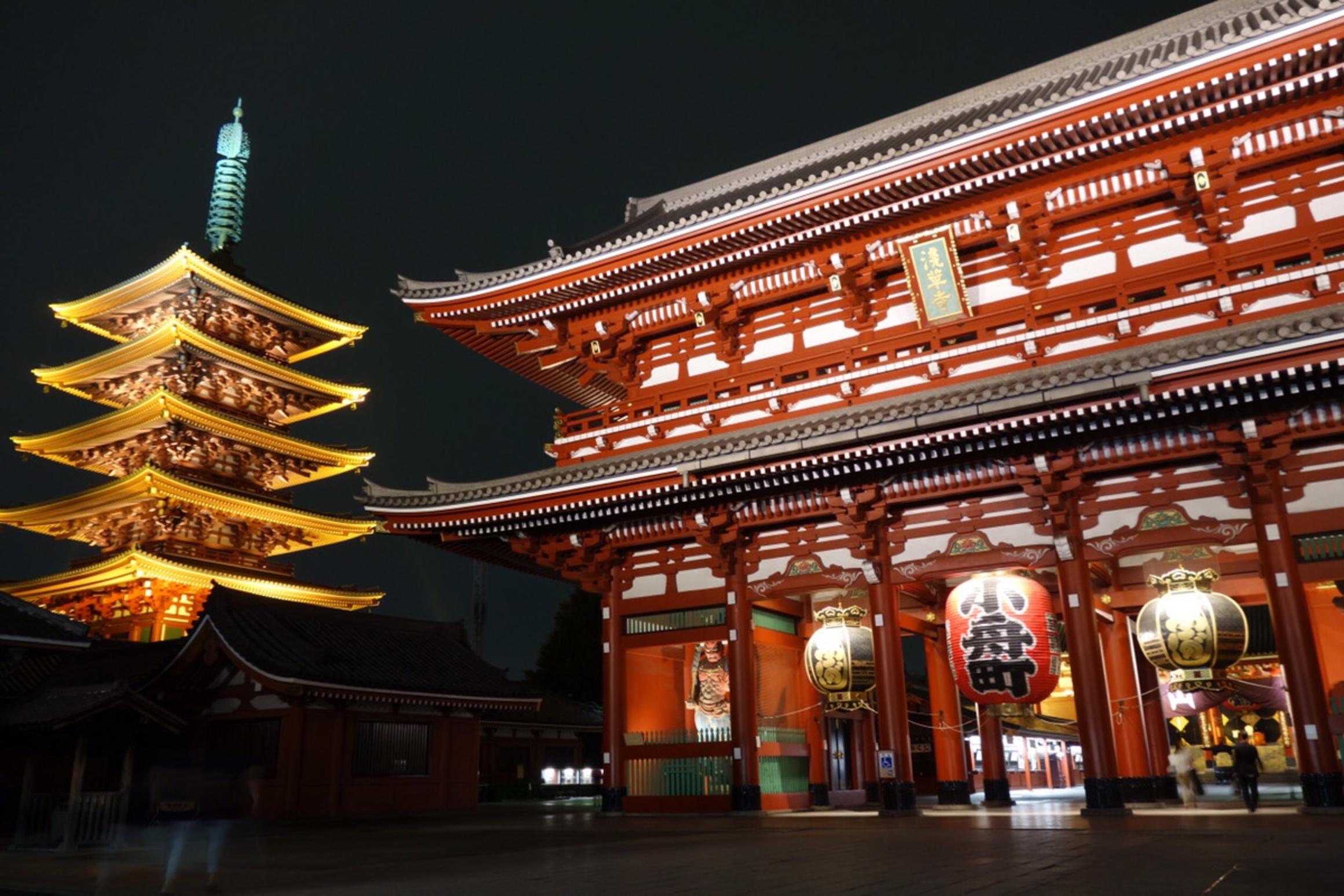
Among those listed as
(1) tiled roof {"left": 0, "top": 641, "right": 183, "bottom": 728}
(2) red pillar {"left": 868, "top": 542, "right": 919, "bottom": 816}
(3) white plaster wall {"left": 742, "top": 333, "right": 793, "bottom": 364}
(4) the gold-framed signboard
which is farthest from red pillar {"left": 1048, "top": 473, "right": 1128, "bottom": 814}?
(1) tiled roof {"left": 0, "top": 641, "right": 183, "bottom": 728}

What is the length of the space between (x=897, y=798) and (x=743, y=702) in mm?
3190

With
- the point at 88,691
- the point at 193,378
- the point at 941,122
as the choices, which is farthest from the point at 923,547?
the point at 193,378

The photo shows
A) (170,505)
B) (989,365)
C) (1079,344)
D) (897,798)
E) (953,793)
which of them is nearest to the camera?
(897,798)

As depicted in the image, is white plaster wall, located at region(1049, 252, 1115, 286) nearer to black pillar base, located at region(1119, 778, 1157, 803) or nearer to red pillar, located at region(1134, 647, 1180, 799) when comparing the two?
red pillar, located at region(1134, 647, 1180, 799)

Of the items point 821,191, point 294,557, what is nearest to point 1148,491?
point 821,191

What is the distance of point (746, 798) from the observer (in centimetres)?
1680

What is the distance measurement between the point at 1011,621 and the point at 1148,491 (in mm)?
3025

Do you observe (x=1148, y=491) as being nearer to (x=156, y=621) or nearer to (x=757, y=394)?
(x=757, y=394)

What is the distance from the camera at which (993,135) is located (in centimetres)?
1514

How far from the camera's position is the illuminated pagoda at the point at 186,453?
3509cm

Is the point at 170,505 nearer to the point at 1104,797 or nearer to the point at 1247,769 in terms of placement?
the point at 1104,797

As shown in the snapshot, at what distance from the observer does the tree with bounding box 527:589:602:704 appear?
171 ft

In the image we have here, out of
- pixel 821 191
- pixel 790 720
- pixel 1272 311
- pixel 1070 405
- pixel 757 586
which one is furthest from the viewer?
pixel 790 720

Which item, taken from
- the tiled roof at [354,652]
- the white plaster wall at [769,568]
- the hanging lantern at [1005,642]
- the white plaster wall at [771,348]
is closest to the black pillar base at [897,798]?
the hanging lantern at [1005,642]
